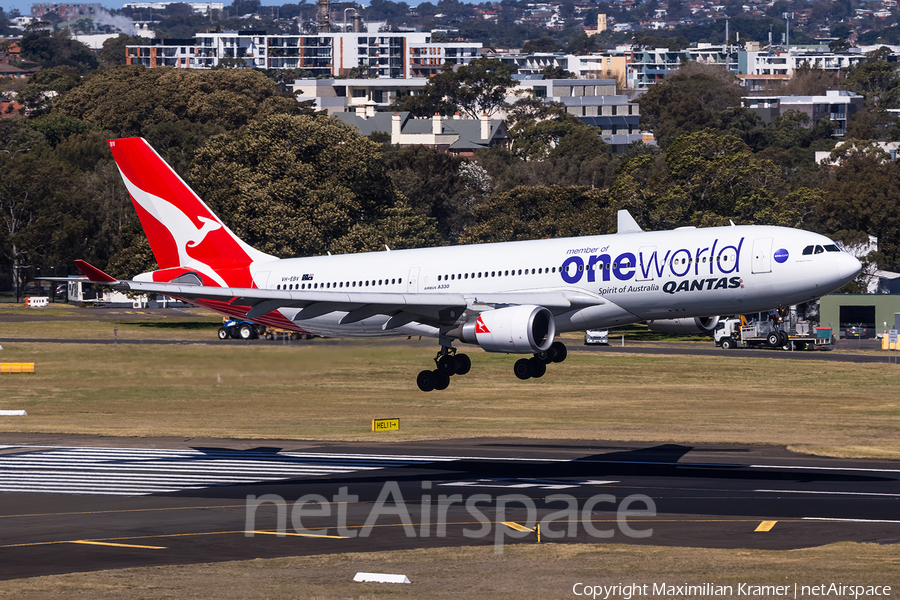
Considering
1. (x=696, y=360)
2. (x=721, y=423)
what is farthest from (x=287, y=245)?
(x=721, y=423)

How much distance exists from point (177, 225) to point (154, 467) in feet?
48.6

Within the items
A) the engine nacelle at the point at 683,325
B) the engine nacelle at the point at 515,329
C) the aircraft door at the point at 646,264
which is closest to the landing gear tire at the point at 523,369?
the engine nacelle at the point at 515,329

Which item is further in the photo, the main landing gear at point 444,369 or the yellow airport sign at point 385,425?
the yellow airport sign at point 385,425

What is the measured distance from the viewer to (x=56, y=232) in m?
187

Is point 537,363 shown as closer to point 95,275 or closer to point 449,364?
point 449,364

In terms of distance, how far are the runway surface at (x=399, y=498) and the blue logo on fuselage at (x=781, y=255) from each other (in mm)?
11690

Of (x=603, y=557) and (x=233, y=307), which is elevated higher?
(x=233, y=307)

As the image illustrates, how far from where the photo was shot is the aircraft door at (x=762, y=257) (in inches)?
2308

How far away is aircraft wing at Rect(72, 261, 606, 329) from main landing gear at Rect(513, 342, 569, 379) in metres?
2.94

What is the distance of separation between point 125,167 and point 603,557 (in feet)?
123

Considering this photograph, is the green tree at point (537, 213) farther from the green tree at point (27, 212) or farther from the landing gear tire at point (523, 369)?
the landing gear tire at point (523, 369)

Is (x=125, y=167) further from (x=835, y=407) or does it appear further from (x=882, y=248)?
(x=882, y=248)

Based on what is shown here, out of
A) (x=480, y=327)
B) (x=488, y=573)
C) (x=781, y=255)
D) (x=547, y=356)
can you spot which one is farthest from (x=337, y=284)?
(x=488, y=573)
